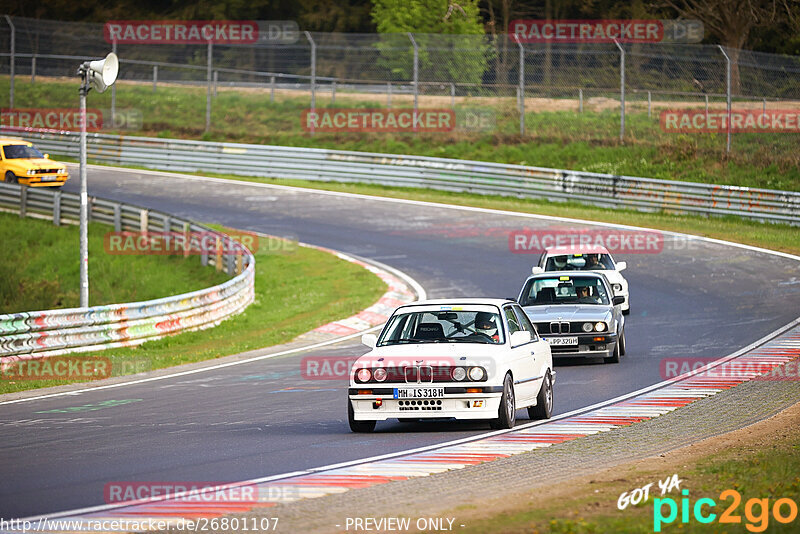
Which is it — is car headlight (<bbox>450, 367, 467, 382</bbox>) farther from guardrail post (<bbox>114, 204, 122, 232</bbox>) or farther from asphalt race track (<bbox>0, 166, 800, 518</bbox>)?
guardrail post (<bbox>114, 204, 122, 232</bbox>)

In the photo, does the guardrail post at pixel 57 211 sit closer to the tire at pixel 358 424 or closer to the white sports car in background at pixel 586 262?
the white sports car in background at pixel 586 262

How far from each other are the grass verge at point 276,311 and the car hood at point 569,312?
5.47 m

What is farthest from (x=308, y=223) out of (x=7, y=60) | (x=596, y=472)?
(x=596, y=472)

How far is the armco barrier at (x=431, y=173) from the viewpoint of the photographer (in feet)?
111

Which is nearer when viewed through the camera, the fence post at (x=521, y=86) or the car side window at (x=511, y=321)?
the car side window at (x=511, y=321)

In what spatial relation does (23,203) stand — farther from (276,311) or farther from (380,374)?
(380,374)

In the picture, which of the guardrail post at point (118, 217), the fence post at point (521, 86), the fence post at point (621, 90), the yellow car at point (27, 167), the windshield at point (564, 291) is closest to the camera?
the windshield at point (564, 291)

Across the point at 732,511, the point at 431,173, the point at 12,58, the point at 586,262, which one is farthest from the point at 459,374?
the point at 12,58

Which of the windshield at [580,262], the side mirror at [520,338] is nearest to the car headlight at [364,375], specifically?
the side mirror at [520,338]

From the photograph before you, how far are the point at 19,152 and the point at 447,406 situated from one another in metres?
31.7

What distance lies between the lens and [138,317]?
67.8ft

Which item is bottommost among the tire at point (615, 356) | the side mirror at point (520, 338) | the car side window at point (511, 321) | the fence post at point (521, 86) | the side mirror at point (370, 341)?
the tire at point (615, 356)

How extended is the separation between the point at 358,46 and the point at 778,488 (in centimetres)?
3479

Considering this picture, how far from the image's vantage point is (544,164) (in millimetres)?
40312
